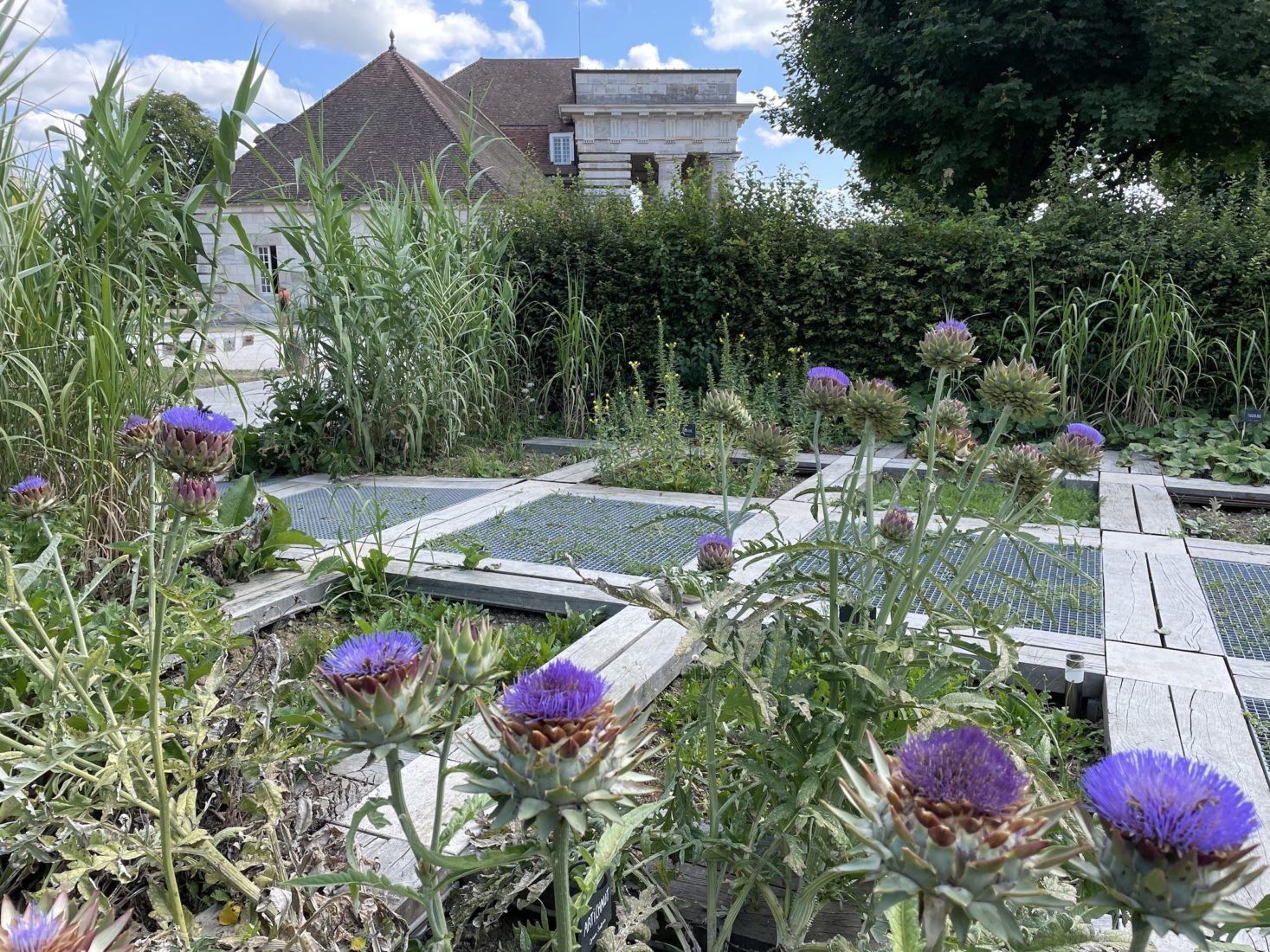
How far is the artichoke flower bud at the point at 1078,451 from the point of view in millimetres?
1538

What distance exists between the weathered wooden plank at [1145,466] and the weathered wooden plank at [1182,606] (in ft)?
4.93

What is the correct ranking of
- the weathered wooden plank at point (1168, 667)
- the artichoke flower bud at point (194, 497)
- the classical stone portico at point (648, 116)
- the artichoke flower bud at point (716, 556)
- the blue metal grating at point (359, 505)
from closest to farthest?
the artichoke flower bud at point (194, 497) → the artichoke flower bud at point (716, 556) → the weathered wooden plank at point (1168, 667) → the blue metal grating at point (359, 505) → the classical stone portico at point (648, 116)

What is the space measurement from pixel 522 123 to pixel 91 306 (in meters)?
28.8

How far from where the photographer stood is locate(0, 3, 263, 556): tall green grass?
2.16 meters

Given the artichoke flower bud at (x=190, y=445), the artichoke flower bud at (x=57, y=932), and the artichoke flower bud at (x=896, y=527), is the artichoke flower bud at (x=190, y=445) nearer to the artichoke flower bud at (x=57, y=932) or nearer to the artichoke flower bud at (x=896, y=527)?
the artichoke flower bud at (x=57, y=932)

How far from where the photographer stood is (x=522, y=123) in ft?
93.0

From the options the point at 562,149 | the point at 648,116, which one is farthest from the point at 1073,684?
the point at 562,149

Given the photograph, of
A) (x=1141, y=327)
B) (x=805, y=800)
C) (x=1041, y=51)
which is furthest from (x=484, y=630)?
(x=1041, y=51)

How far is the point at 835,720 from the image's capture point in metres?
1.07

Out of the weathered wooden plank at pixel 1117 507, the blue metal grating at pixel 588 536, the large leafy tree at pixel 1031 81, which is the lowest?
the blue metal grating at pixel 588 536

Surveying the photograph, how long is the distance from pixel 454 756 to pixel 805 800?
830 mm

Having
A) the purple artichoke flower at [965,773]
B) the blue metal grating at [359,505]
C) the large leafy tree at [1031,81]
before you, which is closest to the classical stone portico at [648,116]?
the large leafy tree at [1031,81]

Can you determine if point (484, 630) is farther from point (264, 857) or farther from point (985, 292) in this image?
point (985, 292)

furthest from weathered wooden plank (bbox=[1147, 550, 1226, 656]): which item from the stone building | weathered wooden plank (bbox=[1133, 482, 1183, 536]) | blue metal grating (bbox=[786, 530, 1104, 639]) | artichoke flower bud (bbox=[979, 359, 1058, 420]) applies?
the stone building
